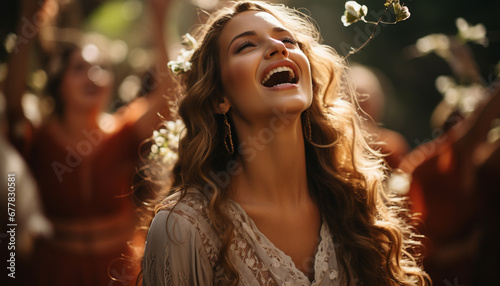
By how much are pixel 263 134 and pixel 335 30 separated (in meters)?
4.28

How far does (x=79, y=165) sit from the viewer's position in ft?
10.1

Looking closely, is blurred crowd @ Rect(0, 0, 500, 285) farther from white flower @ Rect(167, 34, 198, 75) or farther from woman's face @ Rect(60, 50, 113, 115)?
white flower @ Rect(167, 34, 198, 75)

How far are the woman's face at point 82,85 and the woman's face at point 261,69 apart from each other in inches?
68.9

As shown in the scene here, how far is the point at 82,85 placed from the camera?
3.24m

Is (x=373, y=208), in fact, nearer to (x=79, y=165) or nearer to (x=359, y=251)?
(x=359, y=251)

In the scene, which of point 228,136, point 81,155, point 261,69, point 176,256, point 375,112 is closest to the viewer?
point 176,256

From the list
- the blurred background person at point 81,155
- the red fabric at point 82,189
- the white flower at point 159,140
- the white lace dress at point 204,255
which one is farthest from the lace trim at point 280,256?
the red fabric at point 82,189

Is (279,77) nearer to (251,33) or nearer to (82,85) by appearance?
(251,33)

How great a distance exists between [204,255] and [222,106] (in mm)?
571

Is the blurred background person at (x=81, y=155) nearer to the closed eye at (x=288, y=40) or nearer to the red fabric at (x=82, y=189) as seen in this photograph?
the red fabric at (x=82, y=189)

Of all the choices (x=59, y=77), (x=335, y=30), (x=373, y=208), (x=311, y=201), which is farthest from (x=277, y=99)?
(x=335, y=30)

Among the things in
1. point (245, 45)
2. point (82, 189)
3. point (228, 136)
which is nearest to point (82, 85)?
point (82, 189)

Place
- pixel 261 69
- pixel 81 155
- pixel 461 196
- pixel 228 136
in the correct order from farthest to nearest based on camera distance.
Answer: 1. pixel 81 155
2. pixel 461 196
3. pixel 228 136
4. pixel 261 69

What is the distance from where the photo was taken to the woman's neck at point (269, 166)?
170 cm
